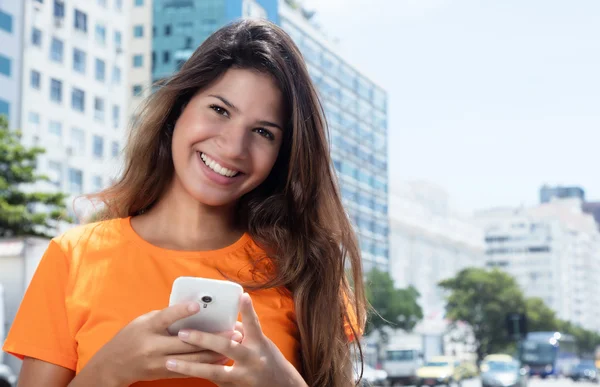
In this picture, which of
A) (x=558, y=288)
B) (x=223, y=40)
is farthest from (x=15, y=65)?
(x=558, y=288)

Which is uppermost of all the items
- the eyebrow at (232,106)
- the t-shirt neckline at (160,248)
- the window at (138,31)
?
the window at (138,31)

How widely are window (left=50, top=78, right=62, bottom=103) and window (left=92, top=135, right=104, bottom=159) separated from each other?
252cm

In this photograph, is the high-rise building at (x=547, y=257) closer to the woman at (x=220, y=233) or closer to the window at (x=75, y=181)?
the window at (x=75, y=181)

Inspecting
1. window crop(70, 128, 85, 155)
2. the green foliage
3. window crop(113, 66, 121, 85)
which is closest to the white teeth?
window crop(70, 128, 85, 155)

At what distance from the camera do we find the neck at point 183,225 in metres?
2.00

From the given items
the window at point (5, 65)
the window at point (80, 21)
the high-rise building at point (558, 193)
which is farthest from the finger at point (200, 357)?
the high-rise building at point (558, 193)

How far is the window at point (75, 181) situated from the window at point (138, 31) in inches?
625

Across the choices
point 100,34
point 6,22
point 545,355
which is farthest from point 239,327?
point 545,355

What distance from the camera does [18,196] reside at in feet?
76.5

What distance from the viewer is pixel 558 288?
108 m

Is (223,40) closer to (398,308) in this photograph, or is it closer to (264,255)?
(264,255)

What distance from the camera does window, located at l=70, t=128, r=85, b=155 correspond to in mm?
36375

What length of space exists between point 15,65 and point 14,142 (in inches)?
430

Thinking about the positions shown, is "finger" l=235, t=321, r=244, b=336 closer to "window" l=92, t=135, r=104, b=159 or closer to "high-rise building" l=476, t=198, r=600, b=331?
"window" l=92, t=135, r=104, b=159
